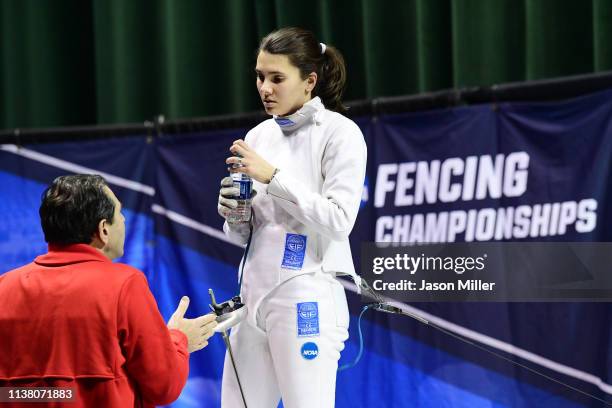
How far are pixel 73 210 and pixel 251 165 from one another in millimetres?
438

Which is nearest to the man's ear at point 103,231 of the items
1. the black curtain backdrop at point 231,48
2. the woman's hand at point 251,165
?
the woman's hand at point 251,165

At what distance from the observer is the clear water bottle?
2.09 metres

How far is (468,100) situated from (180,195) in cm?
129

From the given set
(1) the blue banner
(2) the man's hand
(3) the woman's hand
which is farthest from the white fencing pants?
(1) the blue banner

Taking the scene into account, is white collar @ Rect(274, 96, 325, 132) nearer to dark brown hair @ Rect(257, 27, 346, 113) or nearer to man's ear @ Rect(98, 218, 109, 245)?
dark brown hair @ Rect(257, 27, 346, 113)

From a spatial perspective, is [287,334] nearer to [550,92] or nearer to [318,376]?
[318,376]

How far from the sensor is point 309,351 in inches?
79.7

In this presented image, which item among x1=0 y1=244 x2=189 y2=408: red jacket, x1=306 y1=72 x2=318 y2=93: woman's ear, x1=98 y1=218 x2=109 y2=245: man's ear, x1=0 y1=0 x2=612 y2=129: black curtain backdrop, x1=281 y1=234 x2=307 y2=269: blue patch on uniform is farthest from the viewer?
x1=0 y1=0 x2=612 y2=129: black curtain backdrop

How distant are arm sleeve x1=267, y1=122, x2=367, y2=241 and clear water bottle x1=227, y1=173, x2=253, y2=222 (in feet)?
0.22

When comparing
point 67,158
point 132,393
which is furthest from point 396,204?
point 132,393

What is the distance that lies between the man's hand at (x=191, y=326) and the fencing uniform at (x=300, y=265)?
0.12 meters

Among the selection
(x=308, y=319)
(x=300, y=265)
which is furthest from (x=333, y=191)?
(x=308, y=319)

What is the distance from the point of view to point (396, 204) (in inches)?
134

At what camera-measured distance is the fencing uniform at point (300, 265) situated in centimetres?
202
